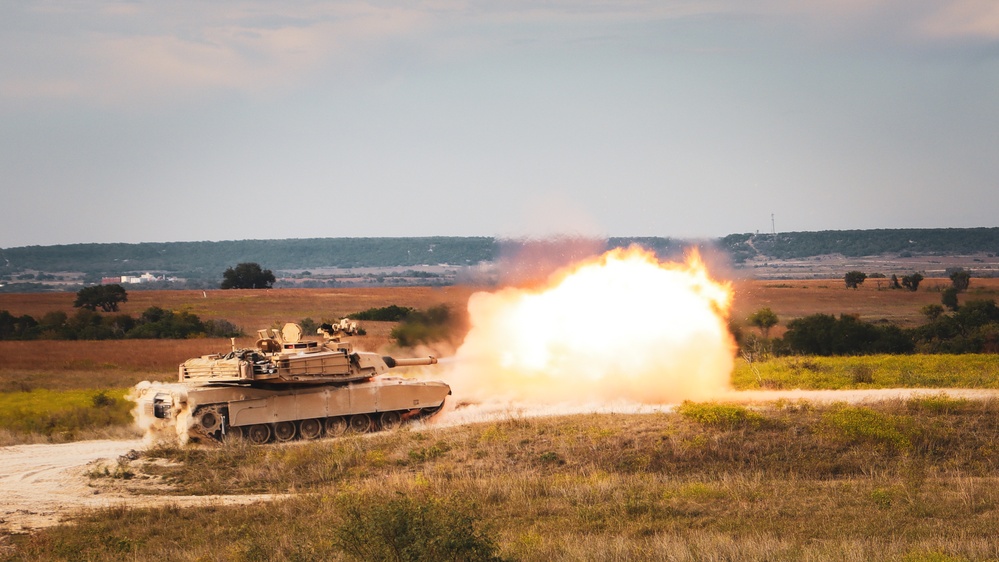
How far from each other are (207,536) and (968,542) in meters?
10.8

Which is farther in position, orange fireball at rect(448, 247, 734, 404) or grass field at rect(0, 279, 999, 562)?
orange fireball at rect(448, 247, 734, 404)

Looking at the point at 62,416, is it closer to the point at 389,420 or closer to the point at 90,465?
the point at 90,465

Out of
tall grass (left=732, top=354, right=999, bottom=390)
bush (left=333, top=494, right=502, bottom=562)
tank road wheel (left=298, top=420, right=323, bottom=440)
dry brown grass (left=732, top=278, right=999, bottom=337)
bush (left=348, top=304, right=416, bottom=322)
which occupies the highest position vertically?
bush (left=333, top=494, right=502, bottom=562)

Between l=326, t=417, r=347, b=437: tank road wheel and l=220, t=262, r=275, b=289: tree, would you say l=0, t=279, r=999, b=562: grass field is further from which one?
l=220, t=262, r=275, b=289: tree

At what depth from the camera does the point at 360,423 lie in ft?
94.5

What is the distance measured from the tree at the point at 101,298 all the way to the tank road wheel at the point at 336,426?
58.1 meters

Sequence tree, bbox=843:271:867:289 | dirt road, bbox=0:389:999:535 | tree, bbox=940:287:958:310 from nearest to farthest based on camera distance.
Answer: dirt road, bbox=0:389:999:535, tree, bbox=940:287:958:310, tree, bbox=843:271:867:289

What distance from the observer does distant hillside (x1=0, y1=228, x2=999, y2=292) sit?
143875 mm

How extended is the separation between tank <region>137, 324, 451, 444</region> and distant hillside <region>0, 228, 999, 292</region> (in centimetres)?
8027

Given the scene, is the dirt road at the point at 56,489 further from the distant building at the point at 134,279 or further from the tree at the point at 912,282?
the distant building at the point at 134,279

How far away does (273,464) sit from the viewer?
23.0 m

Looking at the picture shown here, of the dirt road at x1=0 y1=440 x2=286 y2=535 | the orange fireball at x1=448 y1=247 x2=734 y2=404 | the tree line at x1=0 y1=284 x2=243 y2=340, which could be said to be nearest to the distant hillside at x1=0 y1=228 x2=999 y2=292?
the tree line at x1=0 y1=284 x2=243 y2=340

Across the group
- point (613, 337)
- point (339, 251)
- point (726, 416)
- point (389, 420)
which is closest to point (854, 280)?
point (613, 337)

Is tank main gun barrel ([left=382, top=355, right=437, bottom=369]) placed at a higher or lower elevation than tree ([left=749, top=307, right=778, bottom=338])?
higher
